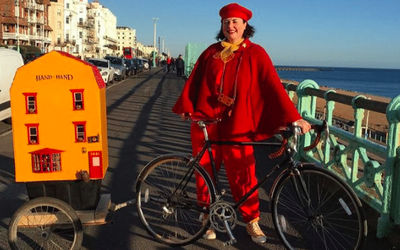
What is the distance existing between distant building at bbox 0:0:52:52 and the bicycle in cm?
7026

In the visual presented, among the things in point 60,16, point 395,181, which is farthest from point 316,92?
point 60,16

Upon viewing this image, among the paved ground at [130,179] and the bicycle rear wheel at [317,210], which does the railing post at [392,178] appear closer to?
the paved ground at [130,179]

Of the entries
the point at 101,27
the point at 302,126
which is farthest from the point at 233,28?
the point at 101,27

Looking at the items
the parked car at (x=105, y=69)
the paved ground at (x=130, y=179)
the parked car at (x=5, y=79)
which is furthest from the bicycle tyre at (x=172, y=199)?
the parked car at (x=105, y=69)

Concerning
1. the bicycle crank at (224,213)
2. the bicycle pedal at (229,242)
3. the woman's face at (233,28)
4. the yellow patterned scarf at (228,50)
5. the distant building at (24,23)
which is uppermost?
the distant building at (24,23)

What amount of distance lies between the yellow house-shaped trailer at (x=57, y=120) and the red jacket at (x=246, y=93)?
940 millimetres

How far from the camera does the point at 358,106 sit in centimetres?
452

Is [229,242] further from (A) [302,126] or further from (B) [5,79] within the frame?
(B) [5,79]

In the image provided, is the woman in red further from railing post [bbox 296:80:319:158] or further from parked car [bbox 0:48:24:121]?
parked car [bbox 0:48:24:121]

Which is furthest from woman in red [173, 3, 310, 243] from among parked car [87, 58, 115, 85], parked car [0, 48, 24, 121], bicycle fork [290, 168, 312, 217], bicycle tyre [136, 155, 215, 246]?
parked car [87, 58, 115, 85]

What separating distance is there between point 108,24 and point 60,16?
65.0m

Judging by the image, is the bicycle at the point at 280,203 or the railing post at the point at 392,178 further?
the railing post at the point at 392,178

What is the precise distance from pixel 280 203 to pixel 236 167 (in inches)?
19.5

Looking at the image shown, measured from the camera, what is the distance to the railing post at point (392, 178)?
3.76m
